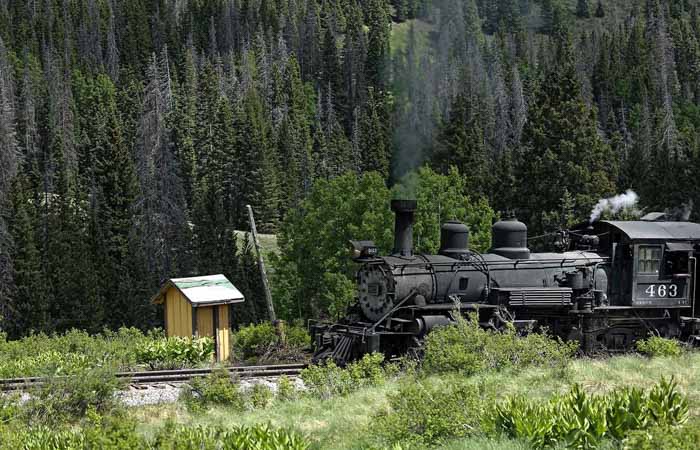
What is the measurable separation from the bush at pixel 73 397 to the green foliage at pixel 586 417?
24.9 feet

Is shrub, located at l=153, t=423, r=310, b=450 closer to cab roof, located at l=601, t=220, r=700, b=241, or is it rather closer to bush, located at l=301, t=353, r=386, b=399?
bush, located at l=301, t=353, r=386, b=399

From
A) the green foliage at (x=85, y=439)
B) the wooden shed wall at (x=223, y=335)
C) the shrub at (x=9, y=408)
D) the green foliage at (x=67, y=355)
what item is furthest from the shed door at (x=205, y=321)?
the green foliage at (x=85, y=439)

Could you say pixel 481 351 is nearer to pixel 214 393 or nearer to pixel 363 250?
pixel 363 250

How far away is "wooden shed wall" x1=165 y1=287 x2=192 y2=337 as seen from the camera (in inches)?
1006

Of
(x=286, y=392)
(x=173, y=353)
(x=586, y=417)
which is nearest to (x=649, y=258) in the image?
(x=286, y=392)

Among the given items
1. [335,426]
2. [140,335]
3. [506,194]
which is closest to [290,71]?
[506,194]

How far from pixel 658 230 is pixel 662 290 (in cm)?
164

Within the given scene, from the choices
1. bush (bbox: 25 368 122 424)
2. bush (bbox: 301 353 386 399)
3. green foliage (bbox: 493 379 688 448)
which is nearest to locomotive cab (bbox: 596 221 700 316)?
bush (bbox: 301 353 386 399)

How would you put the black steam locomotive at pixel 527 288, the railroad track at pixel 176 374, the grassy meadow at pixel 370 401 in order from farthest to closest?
the black steam locomotive at pixel 527 288
the railroad track at pixel 176 374
the grassy meadow at pixel 370 401

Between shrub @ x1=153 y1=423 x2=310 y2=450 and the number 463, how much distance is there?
1425cm

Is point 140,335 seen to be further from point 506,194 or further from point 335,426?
point 506,194

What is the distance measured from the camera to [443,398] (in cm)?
1191

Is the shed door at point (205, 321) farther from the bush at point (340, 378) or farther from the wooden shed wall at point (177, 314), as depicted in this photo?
the bush at point (340, 378)

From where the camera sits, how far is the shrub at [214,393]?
15422mm
